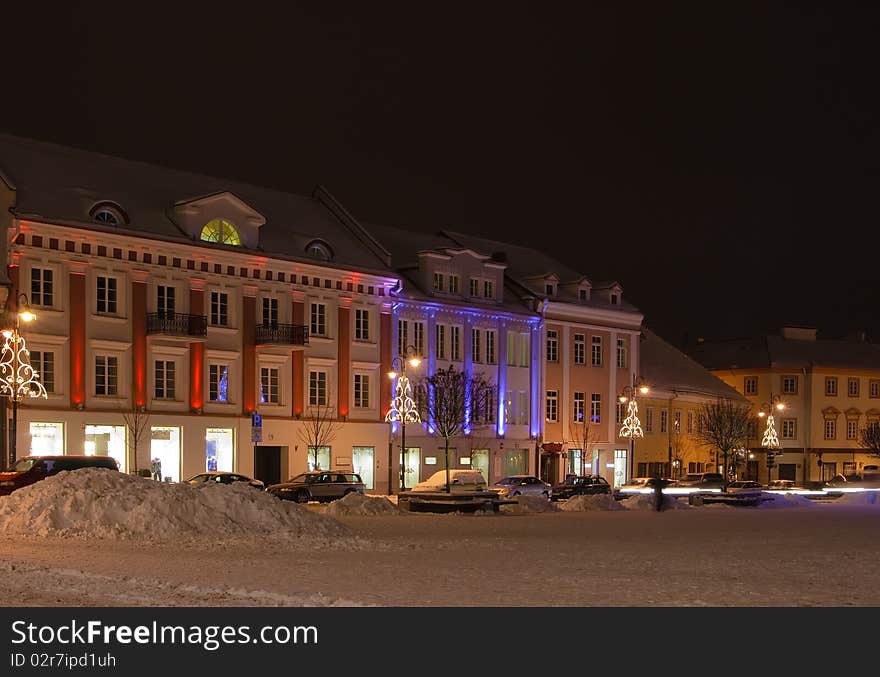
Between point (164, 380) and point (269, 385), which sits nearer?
point (164, 380)

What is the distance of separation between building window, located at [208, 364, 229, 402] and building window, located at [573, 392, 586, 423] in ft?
80.9

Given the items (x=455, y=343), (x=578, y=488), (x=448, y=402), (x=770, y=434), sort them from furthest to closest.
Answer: (x=770, y=434) → (x=455, y=343) → (x=448, y=402) → (x=578, y=488)

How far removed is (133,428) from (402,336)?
1691cm

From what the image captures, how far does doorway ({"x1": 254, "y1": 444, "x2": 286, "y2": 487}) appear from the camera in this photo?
190 feet

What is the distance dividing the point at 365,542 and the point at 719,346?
3286 inches

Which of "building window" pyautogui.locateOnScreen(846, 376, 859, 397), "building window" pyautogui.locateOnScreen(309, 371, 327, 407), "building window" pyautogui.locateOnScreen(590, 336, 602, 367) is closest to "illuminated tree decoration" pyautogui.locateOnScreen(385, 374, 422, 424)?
"building window" pyautogui.locateOnScreen(309, 371, 327, 407)

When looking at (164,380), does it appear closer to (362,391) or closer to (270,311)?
(270,311)

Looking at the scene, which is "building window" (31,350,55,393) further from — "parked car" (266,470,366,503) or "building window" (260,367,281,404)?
"building window" (260,367,281,404)

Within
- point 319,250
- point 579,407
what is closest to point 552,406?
point 579,407

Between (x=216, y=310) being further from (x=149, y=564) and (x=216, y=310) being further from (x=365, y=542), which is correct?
(x=149, y=564)

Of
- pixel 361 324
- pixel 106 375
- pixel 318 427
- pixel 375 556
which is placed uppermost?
pixel 361 324

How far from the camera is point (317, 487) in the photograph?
48125 mm

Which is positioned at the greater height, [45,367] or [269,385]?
[45,367]

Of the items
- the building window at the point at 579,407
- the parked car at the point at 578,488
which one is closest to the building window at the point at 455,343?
the building window at the point at 579,407
